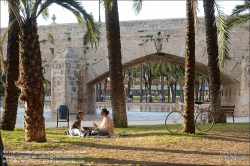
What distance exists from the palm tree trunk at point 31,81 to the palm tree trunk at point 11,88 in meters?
2.47

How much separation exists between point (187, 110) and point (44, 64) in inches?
482

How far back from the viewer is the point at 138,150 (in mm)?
6809

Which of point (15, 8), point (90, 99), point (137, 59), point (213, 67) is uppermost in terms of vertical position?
point (137, 59)

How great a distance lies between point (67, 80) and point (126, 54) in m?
3.13

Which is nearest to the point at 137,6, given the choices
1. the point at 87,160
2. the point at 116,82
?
the point at 116,82

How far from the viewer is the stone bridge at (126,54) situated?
56.6ft

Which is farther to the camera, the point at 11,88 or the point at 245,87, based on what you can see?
the point at 245,87

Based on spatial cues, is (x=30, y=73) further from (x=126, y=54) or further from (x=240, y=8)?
(x=126, y=54)

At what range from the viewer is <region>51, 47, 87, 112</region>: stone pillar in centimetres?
1795

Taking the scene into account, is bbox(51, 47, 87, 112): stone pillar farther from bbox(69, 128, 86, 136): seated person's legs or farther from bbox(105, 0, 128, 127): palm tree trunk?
bbox(69, 128, 86, 136): seated person's legs

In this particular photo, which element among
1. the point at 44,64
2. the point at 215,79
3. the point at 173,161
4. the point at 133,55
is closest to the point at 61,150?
the point at 173,161

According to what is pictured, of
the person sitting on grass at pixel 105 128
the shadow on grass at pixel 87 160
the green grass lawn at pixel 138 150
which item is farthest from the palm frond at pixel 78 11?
the shadow on grass at pixel 87 160

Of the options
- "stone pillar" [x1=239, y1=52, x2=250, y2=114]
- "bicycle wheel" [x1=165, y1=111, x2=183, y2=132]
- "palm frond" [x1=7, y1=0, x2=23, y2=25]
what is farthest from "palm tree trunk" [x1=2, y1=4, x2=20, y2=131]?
"stone pillar" [x1=239, y1=52, x2=250, y2=114]

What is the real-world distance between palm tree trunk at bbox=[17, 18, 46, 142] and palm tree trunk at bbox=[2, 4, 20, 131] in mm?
2468
